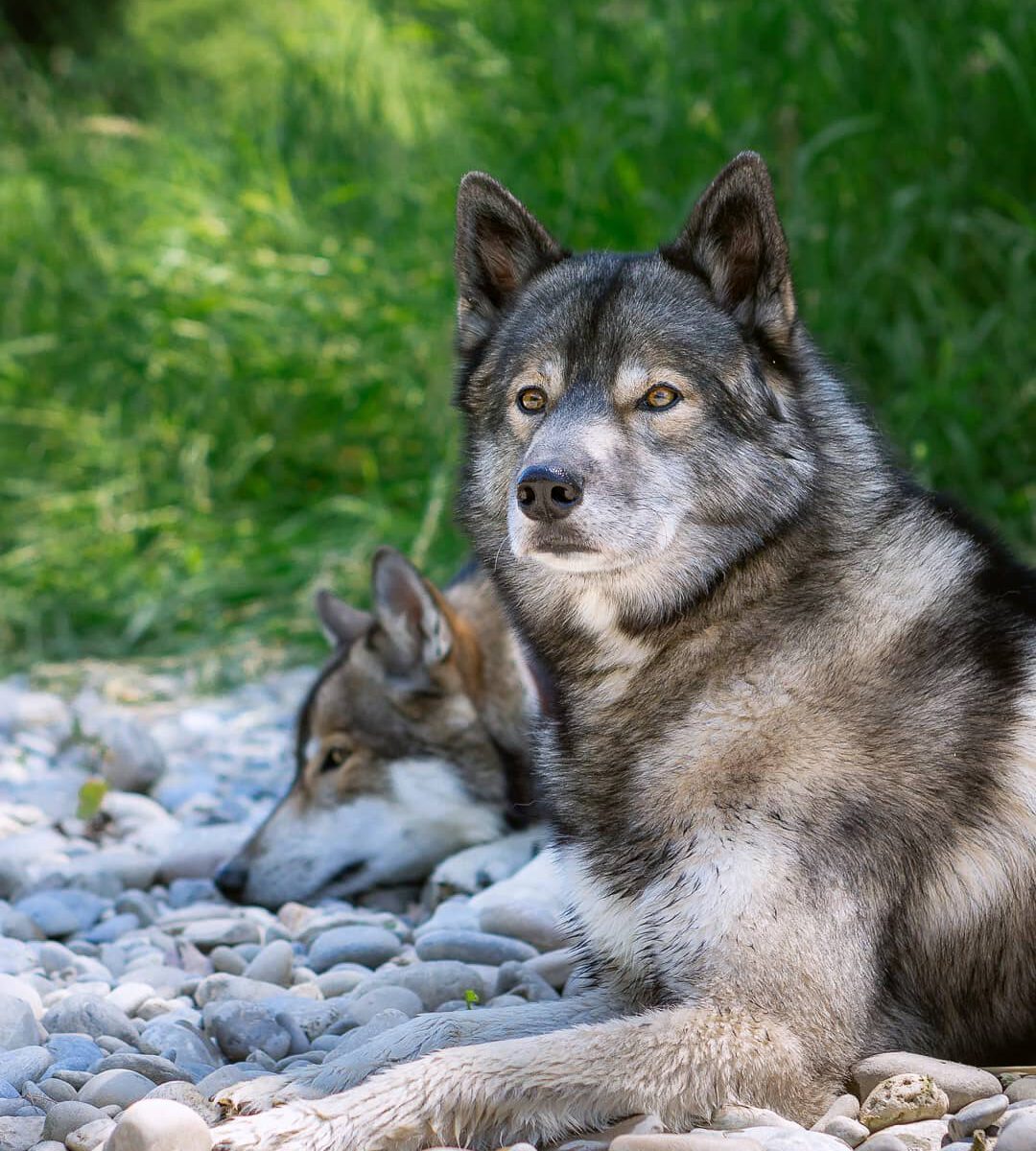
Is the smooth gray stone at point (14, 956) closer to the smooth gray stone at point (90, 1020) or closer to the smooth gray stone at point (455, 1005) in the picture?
the smooth gray stone at point (90, 1020)

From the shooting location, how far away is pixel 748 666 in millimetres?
2604

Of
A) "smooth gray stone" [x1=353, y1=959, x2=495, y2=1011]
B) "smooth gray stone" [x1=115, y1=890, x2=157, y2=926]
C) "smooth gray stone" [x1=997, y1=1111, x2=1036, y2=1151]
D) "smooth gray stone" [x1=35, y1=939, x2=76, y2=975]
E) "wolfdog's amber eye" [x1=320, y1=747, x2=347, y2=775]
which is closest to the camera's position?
"smooth gray stone" [x1=997, y1=1111, x2=1036, y2=1151]

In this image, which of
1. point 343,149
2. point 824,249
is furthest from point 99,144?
point 824,249

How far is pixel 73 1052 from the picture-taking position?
2592 mm

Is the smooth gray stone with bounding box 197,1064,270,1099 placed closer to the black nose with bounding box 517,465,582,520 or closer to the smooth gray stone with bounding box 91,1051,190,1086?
the smooth gray stone with bounding box 91,1051,190,1086

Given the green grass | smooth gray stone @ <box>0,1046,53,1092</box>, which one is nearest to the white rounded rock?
smooth gray stone @ <box>0,1046,53,1092</box>

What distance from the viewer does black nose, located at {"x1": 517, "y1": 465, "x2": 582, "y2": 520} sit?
2.59 m

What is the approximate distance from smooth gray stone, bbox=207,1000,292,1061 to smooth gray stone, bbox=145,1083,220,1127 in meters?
0.32

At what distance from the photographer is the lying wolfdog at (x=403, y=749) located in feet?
13.5

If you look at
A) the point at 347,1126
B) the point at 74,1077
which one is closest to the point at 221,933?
the point at 74,1077

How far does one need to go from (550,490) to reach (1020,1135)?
128 cm

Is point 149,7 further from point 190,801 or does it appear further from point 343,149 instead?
point 190,801

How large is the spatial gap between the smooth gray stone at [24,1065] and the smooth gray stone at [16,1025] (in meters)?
0.08

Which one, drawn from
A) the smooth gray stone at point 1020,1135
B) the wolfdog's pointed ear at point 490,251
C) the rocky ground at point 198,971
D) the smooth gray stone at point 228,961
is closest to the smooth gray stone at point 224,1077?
the rocky ground at point 198,971
